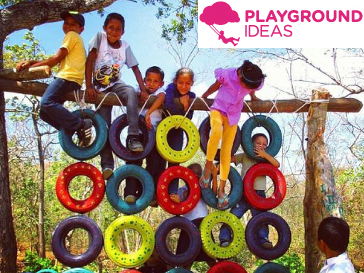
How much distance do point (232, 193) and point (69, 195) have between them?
1631mm

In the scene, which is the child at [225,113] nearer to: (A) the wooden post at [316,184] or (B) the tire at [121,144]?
(B) the tire at [121,144]

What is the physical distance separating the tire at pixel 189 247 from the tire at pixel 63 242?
573 mm

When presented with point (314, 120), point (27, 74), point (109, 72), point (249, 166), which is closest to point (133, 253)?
point (249, 166)

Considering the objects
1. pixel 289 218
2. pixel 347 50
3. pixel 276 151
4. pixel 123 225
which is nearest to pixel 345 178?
pixel 347 50

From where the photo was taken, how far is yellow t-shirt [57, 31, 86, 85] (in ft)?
14.0

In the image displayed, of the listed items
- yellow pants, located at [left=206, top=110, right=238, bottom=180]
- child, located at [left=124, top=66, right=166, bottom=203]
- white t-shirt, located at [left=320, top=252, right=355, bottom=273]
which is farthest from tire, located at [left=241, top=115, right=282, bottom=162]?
white t-shirt, located at [left=320, top=252, right=355, bottom=273]

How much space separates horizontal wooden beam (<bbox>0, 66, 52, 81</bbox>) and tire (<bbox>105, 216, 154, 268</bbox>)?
1.55m

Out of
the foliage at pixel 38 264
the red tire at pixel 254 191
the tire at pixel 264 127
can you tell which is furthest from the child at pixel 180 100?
the foliage at pixel 38 264

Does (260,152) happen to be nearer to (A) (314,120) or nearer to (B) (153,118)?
(A) (314,120)

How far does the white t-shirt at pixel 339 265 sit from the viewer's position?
2574 mm

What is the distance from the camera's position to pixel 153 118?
462 cm

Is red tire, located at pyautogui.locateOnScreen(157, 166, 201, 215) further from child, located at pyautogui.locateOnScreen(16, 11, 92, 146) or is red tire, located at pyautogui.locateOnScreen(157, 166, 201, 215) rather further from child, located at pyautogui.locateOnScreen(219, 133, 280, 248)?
child, located at pyautogui.locateOnScreen(16, 11, 92, 146)

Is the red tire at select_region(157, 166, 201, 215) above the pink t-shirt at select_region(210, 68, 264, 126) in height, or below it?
below

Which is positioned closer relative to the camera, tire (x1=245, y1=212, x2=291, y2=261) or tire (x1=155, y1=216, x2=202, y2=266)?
tire (x1=155, y1=216, x2=202, y2=266)
